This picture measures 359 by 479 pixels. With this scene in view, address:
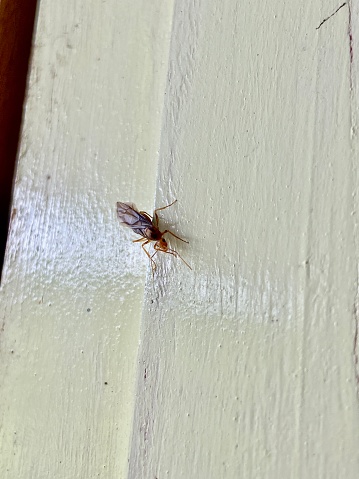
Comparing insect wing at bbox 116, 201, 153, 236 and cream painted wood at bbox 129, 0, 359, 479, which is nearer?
cream painted wood at bbox 129, 0, 359, 479

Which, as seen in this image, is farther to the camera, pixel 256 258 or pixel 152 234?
pixel 152 234

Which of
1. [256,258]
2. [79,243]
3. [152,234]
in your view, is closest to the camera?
[256,258]

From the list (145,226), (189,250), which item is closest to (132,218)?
(145,226)

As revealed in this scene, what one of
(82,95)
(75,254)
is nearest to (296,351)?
(75,254)

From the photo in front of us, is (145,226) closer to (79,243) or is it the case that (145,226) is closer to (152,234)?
(152,234)

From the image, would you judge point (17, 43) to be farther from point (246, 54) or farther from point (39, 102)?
point (246, 54)

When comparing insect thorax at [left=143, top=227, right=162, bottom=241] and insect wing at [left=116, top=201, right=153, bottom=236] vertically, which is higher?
insect wing at [left=116, top=201, right=153, bottom=236]
